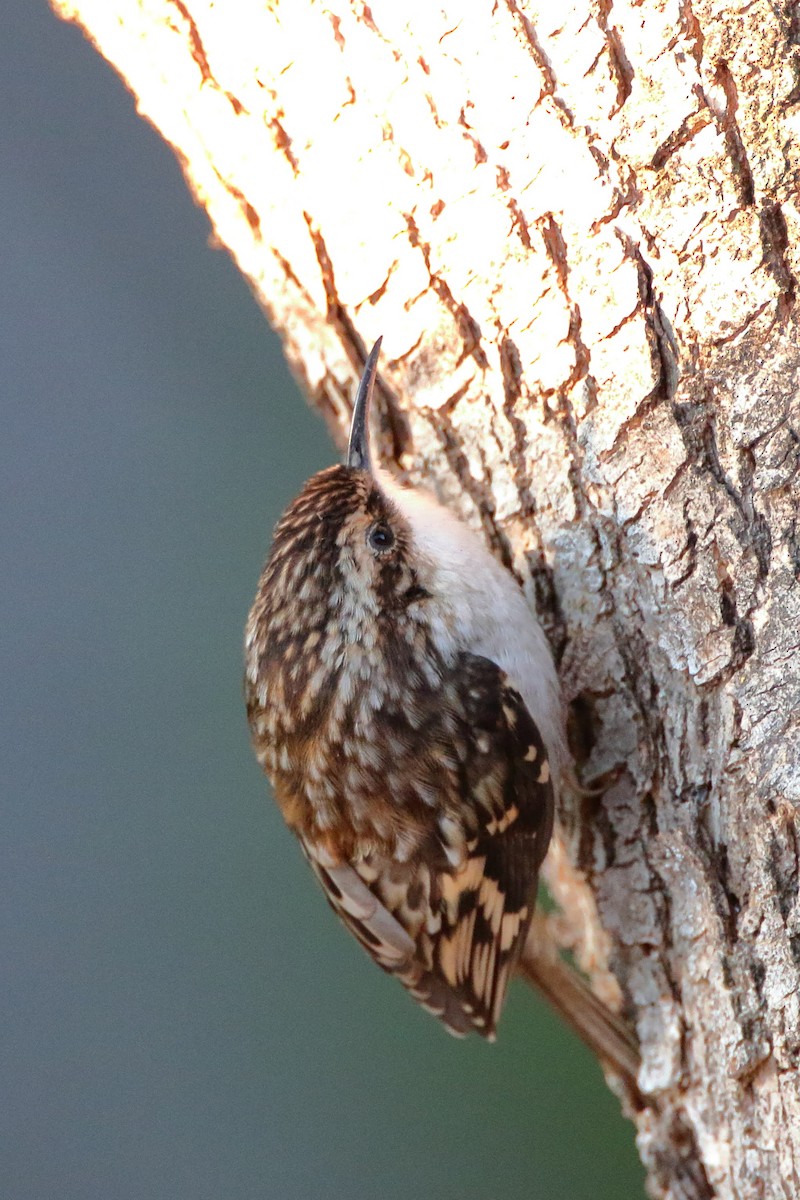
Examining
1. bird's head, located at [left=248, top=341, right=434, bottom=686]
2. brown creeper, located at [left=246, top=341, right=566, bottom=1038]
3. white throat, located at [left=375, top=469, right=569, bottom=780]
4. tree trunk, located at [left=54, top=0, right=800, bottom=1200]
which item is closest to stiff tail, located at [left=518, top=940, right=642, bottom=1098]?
tree trunk, located at [left=54, top=0, right=800, bottom=1200]

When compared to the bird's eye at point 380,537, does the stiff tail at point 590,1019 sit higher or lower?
lower

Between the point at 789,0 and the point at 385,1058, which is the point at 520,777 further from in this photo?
the point at 385,1058

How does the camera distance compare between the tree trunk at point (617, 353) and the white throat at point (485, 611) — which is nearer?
the tree trunk at point (617, 353)

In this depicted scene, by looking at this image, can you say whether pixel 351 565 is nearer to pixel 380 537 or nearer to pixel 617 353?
pixel 380 537

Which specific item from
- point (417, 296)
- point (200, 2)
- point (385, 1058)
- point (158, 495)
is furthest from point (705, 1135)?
point (158, 495)

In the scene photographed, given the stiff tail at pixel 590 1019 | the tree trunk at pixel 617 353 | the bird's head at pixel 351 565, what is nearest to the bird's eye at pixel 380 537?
the bird's head at pixel 351 565

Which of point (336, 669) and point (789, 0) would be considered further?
point (336, 669)

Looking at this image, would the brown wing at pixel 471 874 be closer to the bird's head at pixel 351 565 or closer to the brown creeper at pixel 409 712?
the brown creeper at pixel 409 712
